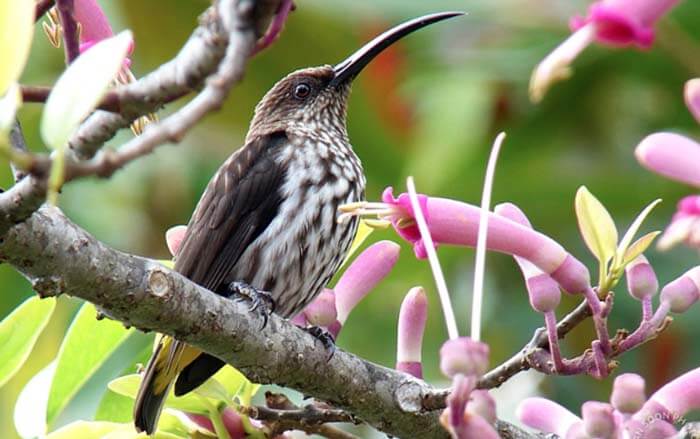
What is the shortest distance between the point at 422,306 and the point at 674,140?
81 cm

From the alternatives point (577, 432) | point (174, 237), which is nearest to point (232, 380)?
point (174, 237)

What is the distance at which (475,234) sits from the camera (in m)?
2.28

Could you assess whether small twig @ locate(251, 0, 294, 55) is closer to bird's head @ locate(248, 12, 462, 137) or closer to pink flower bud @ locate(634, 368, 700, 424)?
pink flower bud @ locate(634, 368, 700, 424)

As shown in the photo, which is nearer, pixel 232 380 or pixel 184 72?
pixel 184 72

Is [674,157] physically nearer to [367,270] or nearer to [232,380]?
[367,270]

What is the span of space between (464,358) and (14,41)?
679 millimetres

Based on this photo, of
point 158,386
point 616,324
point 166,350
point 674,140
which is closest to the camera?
point 674,140

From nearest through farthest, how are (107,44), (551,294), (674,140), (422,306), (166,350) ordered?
1. (107,44)
2. (674,140)
3. (551,294)
4. (422,306)
5. (166,350)

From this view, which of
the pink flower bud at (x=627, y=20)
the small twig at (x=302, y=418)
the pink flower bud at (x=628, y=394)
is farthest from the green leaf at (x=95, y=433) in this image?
the pink flower bud at (x=627, y=20)

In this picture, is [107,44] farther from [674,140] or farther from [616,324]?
[616,324]

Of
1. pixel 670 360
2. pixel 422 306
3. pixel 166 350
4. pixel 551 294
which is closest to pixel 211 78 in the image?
pixel 551 294

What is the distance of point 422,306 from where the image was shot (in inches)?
103

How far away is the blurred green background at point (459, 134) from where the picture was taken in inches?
211

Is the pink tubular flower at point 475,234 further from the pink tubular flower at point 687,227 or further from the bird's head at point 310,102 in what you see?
the bird's head at point 310,102
